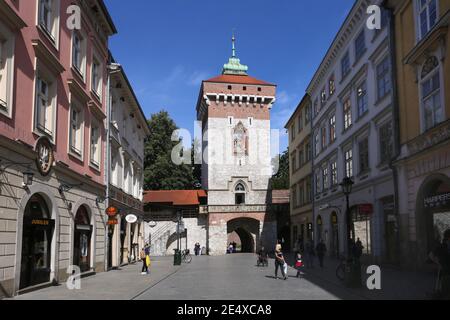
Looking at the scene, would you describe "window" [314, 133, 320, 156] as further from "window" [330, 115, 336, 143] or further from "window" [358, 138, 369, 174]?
"window" [358, 138, 369, 174]

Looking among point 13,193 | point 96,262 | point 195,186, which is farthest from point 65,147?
point 195,186

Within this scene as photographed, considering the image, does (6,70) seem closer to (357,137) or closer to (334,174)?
(357,137)

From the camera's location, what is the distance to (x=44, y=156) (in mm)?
15461

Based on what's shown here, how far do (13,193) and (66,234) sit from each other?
5204 millimetres

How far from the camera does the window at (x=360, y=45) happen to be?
27119 mm

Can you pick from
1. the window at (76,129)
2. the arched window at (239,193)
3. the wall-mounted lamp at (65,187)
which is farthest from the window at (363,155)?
the arched window at (239,193)

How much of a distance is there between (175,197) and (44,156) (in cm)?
3800

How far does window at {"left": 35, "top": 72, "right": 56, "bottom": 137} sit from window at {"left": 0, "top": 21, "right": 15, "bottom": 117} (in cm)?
222

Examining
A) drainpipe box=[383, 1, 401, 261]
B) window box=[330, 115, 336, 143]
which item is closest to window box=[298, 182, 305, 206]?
window box=[330, 115, 336, 143]

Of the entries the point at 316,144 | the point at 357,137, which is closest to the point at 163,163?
the point at 316,144

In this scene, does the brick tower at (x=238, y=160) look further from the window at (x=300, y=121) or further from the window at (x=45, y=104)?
the window at (x=45, y=104)

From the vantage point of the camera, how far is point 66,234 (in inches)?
715

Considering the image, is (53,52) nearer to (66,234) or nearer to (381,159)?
(66,234)
